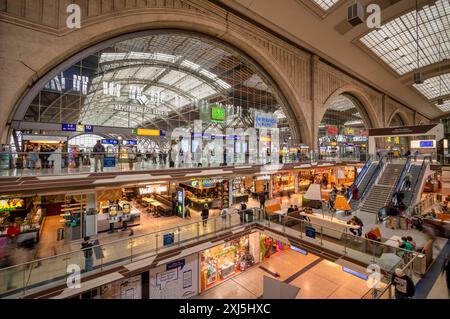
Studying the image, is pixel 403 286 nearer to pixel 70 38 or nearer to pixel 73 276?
pixel 73 276

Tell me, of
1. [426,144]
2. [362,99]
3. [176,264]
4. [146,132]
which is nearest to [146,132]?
[146,132]

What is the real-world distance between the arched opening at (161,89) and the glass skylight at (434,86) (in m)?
28.8

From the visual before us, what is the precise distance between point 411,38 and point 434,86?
21.5 meters

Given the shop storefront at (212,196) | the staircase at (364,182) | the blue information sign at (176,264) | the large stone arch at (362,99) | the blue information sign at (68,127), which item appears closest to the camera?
the blue information sign at (176,264)

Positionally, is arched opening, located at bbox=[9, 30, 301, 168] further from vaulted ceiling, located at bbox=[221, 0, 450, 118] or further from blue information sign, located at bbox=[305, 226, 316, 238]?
blue information sign, located at bbox=[305, 226, 316, 238]

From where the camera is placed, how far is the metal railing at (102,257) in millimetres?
6137

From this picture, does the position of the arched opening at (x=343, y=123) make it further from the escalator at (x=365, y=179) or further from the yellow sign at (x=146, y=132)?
the yellow sign at (x=146, y=132)

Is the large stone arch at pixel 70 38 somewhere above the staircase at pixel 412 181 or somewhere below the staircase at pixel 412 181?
above

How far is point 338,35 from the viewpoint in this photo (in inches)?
894

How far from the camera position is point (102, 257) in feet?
25.2

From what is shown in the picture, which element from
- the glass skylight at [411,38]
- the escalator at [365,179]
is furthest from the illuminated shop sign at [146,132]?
the glass skylight at [411,38]
